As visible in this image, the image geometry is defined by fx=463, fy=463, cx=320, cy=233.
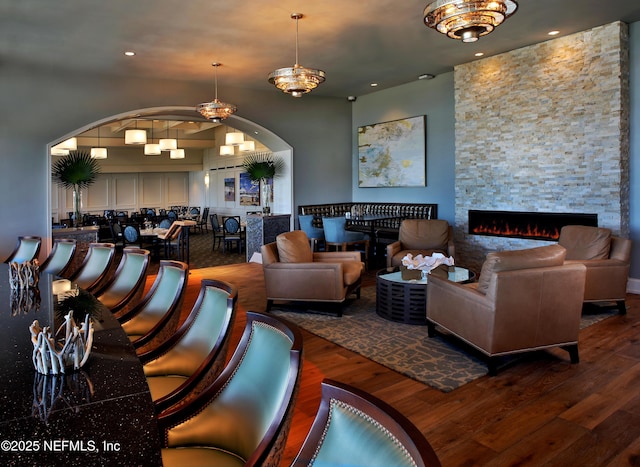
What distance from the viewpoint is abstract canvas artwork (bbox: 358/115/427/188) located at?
8914 millimetres

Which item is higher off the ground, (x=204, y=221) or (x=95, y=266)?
(x=204, y=221)

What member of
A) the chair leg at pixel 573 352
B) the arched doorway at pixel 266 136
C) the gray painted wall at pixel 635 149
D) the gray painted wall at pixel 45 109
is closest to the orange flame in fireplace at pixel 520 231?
the gray painted wall at pixel 635 149

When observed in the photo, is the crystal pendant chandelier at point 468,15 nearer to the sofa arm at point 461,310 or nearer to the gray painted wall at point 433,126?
the sofa arm at point 461,310

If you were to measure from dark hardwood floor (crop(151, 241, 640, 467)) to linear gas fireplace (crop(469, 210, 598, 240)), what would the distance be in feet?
8.03

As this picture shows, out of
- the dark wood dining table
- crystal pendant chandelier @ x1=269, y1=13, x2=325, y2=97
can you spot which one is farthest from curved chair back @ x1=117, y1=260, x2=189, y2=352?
crystal pendant chandelier @ x1=269, y1=13, x2=325, y2=97

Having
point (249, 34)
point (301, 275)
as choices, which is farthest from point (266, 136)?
point (301, 275)

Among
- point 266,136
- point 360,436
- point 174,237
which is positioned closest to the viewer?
point 360,436

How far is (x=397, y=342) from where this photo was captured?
14.2ft

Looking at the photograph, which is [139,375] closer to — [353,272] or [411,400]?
[411,400]

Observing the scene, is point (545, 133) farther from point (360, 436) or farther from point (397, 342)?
point (360, 436)

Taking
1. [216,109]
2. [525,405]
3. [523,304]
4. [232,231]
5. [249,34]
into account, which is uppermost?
[249,34]

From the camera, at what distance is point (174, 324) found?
268 centimetres

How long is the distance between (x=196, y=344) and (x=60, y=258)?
2.98 metres

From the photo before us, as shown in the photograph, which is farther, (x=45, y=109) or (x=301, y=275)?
(x=45, y=109)
